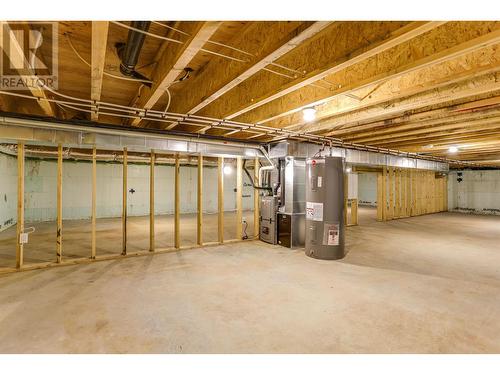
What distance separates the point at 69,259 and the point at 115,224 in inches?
139

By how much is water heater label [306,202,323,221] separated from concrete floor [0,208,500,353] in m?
0.67

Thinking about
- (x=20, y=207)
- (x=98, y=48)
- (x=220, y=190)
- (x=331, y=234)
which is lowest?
(x=331, y=234)

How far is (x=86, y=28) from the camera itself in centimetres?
191

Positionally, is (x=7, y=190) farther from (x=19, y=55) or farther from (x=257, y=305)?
(x=257, y=305)

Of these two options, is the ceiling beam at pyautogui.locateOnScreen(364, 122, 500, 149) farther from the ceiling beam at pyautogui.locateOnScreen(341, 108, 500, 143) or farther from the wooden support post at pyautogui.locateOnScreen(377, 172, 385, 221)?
the wooden support post at pyautogui.locateOnScreen(377, 172, 385, 221)

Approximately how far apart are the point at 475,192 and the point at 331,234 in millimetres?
10523

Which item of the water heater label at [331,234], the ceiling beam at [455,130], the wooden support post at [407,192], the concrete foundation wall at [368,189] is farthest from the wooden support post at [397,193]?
the water heater label at [331,234]

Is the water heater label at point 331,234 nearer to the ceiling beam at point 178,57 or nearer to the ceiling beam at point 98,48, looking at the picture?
the ceiling beam at point 178,57

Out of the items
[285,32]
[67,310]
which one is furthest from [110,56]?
[67,310]

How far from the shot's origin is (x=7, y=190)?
20.1ft

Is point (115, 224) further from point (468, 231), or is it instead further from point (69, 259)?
point (468, 231)

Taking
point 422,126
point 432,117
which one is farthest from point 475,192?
point 432,117

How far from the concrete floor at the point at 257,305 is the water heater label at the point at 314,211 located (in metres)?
0.67

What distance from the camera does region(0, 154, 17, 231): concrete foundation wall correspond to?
229 inches
